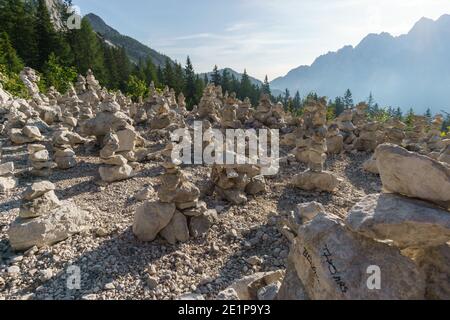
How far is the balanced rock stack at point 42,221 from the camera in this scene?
24.7 feet

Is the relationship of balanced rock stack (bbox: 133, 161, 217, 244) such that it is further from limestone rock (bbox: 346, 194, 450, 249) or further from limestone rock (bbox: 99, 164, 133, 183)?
limestone rock (bbox: 346, 194, 450, 249)

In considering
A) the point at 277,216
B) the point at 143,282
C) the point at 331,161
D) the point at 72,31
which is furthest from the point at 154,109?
the point at 72,31

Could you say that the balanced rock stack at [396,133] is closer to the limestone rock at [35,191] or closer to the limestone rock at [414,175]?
the limestone rock at [414,175]

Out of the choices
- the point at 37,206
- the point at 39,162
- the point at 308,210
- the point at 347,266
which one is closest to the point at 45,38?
the point at 39,162

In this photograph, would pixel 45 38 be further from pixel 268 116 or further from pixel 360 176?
pixel 360 176

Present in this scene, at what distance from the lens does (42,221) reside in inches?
302

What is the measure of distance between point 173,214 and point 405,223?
5.77 metres

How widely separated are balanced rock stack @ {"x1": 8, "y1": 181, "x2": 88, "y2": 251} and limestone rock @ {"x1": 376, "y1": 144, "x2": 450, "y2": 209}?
755 centimetres

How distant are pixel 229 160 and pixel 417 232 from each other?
23.9ft

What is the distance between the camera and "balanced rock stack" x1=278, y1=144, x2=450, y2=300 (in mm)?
4219

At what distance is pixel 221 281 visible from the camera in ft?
22.7

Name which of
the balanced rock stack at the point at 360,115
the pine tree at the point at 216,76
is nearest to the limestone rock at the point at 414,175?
the balanced rock stack at the point at 360,115

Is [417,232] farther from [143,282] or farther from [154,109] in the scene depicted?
[154,109]

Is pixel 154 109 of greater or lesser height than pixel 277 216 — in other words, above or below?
above
